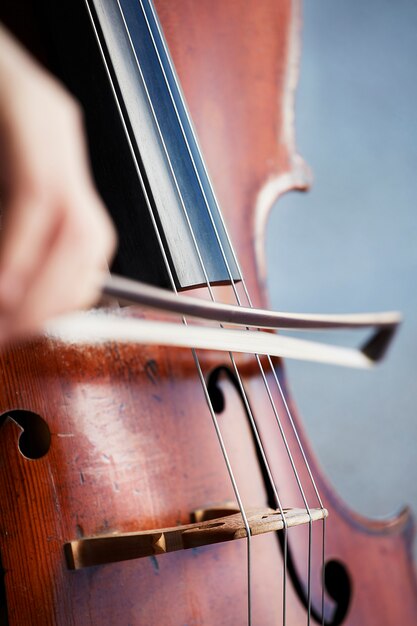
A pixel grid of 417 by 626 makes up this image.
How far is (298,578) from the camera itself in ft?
1.85

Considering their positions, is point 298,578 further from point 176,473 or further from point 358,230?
point 358,230

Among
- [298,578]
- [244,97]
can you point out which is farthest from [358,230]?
[298,578]

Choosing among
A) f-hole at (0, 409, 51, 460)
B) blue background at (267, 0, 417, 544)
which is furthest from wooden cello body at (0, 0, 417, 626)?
blue background at (267, 0, 417, 544)

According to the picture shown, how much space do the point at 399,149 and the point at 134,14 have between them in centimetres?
92

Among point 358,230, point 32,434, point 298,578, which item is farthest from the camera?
point 358,230

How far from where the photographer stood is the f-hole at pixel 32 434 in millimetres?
447

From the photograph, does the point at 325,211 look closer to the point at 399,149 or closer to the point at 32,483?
the point at 399,149

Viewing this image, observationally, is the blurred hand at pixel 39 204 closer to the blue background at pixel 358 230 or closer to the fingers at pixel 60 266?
the fingers at pixel 60 266

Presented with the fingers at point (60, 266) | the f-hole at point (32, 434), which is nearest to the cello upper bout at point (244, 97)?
the f-hole at point (32, 434)

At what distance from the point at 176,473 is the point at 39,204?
36 centimetres

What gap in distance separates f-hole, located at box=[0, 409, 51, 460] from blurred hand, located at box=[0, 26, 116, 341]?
0.26 meters

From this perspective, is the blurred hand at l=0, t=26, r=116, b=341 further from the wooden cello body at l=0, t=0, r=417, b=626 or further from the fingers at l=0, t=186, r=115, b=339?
the wooden cello body at l=0, t=0, r=417, b=626

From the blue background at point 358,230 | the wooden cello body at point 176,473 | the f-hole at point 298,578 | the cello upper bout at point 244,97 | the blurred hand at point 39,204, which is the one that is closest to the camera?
the blurred hand at point 39,204

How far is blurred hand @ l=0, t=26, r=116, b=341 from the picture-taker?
19 cm
